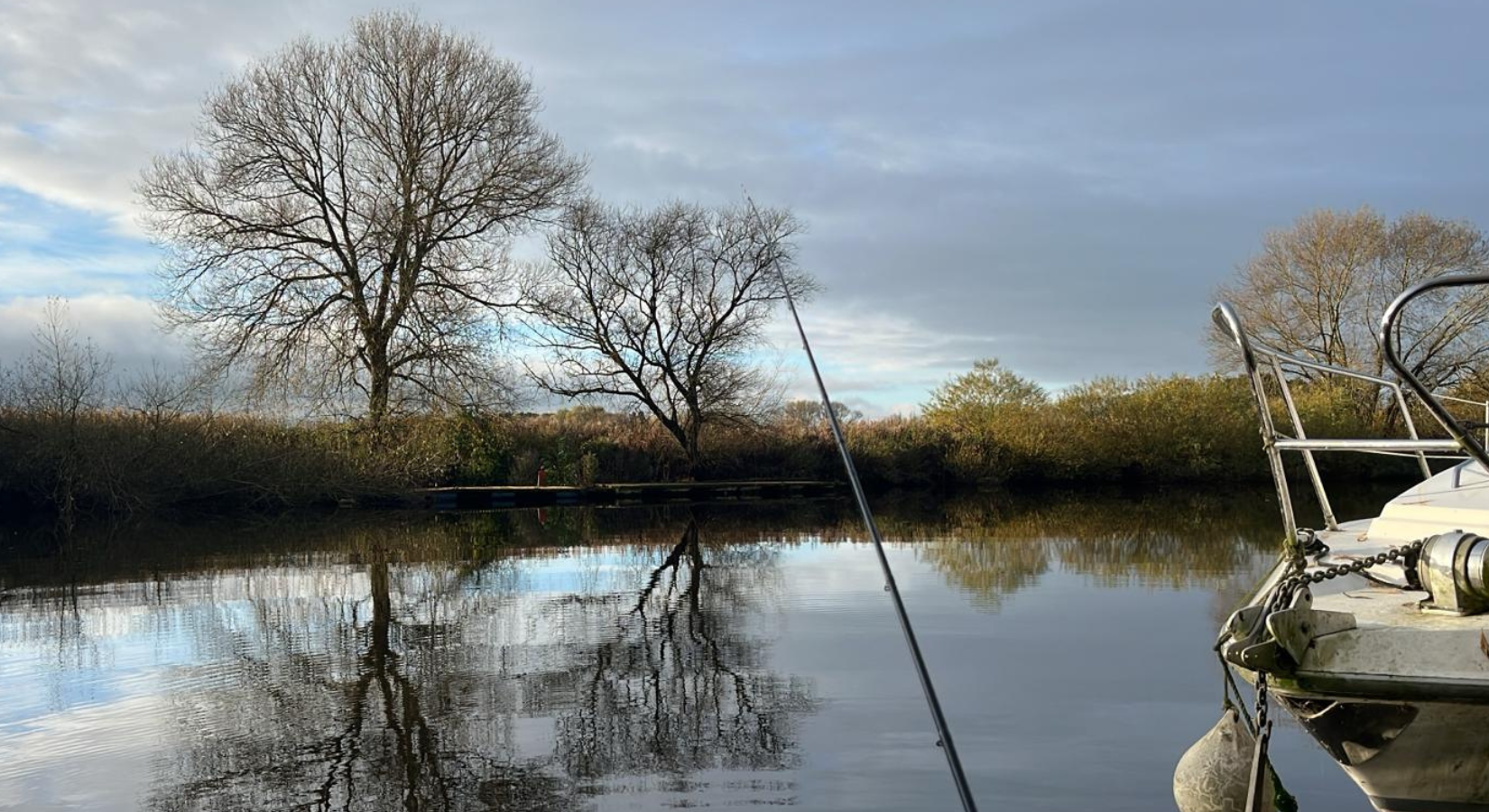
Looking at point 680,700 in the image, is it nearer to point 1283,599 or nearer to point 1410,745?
point 1283,599

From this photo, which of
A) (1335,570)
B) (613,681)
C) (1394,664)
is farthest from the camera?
(613,681)

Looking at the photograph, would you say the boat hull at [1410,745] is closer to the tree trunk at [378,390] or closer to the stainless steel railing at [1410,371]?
the stainless steel railing at [1410,371]

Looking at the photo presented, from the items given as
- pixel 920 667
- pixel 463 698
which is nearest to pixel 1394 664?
pixel 920 667

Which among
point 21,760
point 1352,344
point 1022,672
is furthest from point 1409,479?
point 21,760

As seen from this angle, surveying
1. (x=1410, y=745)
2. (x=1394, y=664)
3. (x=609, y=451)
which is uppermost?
(x=609, y=451)

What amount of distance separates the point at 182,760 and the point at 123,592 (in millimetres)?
7324

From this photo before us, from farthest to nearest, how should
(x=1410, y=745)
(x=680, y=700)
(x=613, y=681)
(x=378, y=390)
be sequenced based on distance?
(x=378, y=390)
(x=613, y=681)
(x=680, y=700)
(x=1410, y=745)

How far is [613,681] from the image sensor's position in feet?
23.4

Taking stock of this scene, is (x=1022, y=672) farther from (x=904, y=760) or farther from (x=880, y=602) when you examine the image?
(x=880, y=602)

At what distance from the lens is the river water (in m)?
5.10

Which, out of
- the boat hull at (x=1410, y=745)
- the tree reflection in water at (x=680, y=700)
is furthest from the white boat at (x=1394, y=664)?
the tree reflection in water at (x=680, y=700)

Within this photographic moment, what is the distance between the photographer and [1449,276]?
11.4 feet

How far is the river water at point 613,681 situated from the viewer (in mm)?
5098

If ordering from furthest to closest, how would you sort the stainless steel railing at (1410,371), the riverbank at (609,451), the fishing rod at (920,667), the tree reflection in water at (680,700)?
the riverbank at (609,451) → the tree reflection in water at (680,700) → the stainless steel railing at (1410,371) → the fishing rod at (920,667)
